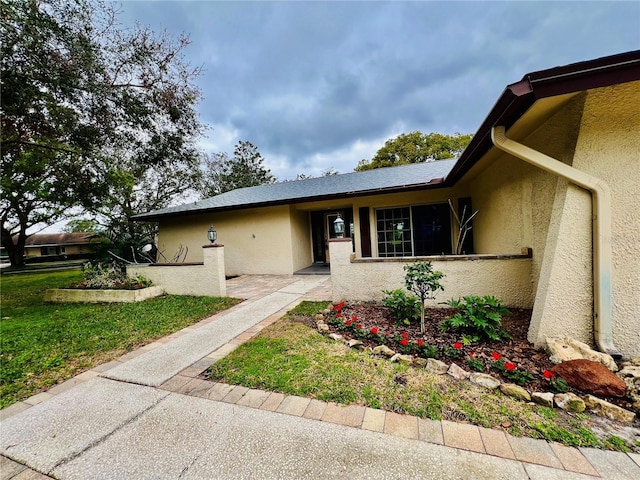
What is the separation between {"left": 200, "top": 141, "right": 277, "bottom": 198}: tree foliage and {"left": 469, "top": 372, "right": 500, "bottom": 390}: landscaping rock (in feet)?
76.7

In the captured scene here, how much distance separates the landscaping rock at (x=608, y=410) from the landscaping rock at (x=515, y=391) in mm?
374

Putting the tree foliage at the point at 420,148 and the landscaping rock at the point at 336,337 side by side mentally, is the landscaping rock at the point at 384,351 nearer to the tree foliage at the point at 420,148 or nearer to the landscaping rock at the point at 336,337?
the landscaping rock at the point at 336,337

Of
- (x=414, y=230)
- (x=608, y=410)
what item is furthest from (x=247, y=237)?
(x=608, y=410)

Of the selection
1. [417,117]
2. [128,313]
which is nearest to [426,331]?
[128,313]

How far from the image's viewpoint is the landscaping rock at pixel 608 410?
1.74 meters

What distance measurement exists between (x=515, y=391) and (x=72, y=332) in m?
5.63

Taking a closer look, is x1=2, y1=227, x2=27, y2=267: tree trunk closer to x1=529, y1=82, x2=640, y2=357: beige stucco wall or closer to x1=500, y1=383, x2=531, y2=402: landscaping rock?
x1=500, y1=383, x2=531, y2=402: landscaping rock

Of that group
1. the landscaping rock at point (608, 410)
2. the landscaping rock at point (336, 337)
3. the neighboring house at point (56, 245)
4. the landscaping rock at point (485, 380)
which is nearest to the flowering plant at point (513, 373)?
the landscaping rock at point (485, 380)

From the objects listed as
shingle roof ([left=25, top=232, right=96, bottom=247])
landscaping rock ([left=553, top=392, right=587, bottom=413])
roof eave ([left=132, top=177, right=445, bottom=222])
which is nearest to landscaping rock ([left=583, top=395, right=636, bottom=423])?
landscaping rock ([left=553, top=392, right=587, bottom=413])

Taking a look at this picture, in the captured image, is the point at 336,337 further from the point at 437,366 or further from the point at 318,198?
the point at 318,198

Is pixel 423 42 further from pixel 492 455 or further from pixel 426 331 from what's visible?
pixel 492 455

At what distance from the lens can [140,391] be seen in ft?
7.48

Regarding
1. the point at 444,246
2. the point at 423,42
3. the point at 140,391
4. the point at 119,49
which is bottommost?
the point at 140,391

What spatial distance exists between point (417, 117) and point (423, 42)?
7732 mm
